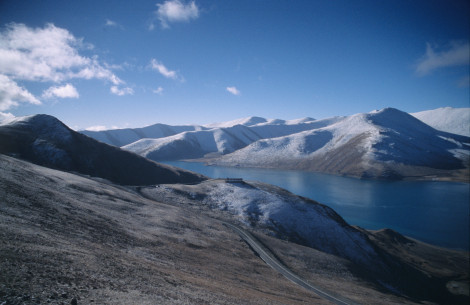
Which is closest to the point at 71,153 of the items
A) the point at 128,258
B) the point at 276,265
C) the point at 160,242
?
the point at 160,242

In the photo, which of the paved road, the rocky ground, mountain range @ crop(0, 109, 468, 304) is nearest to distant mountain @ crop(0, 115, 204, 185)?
mountain range @ crop(0, 109, 468, 304)

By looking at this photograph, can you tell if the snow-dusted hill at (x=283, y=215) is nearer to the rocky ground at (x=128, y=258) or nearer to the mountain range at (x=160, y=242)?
the mountain range at (x=160, y=242)

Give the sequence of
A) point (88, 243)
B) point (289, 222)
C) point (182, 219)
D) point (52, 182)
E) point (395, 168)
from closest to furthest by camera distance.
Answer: point (88, 243), point (52, 182), point (182, 219), point (289, 222), point (395, 168)

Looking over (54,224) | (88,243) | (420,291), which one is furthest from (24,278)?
(420,291)

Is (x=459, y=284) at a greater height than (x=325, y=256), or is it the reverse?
(x=325, y=256)

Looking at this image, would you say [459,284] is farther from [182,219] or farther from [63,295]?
[63,295]

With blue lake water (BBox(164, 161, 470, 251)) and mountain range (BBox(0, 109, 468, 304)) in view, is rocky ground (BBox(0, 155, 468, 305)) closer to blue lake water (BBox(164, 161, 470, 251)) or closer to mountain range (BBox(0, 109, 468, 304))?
mountain range (BBox(0, 109, 468, 304))
